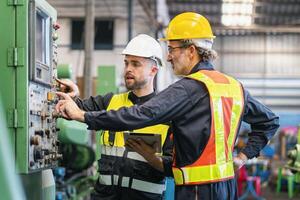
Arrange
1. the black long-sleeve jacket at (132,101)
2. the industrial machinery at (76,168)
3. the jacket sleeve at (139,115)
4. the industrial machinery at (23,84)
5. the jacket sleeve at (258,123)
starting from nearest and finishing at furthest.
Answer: the jacket sleeve at (139,115)
the industrial machinery at (23,84)
the jacket sleeve at (258,123)
the black long-sleeve jacket at (132,101)
the industrial machinery at (76,168)

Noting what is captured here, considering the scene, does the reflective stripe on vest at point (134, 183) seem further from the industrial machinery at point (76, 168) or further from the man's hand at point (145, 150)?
the industrial machinery at point (76, 168)

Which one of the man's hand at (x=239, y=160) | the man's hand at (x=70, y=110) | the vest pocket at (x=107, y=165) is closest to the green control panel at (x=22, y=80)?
the man's hand at (x=70, y=110)

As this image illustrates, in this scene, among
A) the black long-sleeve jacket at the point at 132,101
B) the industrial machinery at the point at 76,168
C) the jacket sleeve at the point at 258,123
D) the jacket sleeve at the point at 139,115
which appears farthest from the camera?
the industrial machinery at the point at 76,168

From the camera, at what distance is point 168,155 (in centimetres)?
221

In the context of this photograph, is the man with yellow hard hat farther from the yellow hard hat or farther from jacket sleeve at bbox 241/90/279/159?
jacket sleeve at bbox 241/90/279/159

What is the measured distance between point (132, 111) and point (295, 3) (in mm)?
12951

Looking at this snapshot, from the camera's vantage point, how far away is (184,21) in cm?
191

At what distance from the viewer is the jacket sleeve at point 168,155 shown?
215 cm

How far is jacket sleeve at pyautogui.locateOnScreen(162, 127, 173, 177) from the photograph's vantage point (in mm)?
2146

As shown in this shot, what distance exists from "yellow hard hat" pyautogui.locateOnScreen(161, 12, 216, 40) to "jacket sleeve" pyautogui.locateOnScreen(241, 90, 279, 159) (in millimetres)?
330

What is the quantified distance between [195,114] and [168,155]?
47cm

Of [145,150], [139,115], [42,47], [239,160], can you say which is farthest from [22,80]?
[239,160]

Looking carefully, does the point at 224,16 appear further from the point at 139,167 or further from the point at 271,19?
the point at 139,167

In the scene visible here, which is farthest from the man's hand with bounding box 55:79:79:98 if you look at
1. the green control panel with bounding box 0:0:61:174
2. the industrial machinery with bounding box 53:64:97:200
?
the industrial machinery with bounding box 53:64:97:200
